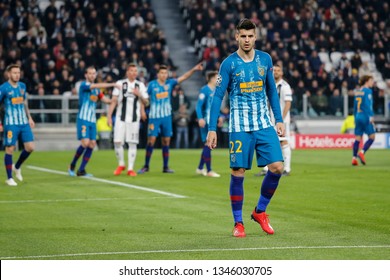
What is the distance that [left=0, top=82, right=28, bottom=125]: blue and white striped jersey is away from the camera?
1764cm

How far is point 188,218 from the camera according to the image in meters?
12.0

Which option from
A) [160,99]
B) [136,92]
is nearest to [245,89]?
[136,92]

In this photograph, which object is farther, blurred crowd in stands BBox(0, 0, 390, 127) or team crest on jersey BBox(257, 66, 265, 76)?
blurred crowd in stands BBox(0, 0, 390, 127)

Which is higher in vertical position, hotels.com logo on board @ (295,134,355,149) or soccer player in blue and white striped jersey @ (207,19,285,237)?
soccer player in blue and white striped jersey @ (207,19,285,237)

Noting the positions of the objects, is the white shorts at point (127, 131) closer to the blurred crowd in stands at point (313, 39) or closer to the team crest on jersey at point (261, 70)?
the team crest on jersey at point (261, 70)

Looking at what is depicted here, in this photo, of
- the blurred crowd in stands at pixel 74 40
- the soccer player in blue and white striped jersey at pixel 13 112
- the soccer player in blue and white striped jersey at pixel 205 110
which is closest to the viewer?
the soccer player in blue and white striped jersey at pixel 13 112

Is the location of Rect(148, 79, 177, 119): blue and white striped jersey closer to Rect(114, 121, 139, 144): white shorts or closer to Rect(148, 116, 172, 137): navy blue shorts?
Rect(148, 116, 172, 137): navy blue shorts

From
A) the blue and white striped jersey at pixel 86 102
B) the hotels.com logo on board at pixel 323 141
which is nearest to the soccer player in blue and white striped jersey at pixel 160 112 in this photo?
the blue and white striped jersey at pixel 86 102

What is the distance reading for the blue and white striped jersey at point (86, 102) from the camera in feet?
65.6

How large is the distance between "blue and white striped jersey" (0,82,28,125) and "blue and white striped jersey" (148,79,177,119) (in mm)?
4018

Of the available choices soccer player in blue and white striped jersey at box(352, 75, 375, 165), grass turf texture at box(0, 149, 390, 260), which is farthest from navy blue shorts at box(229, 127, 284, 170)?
soccer player in blue and white striped jersey at box(352, 75, 375, 165)

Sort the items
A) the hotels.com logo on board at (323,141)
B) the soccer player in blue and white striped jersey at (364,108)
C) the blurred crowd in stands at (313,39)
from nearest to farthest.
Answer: the soccer player in blue and white striped jersey at (364,108), the hotels.com logo on board at (323,141), the blurred crowd in stands at (313,39)
